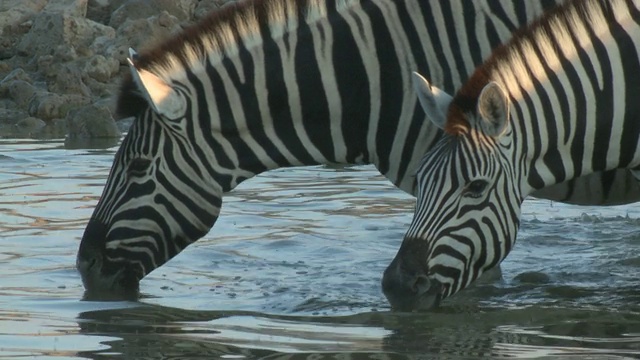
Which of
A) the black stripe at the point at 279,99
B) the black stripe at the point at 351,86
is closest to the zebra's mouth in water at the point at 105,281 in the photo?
the black stripe at the point at 279,99

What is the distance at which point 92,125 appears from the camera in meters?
17.5

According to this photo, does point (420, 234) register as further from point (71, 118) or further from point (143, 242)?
point (71, 118)

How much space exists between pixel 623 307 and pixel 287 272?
2.50m

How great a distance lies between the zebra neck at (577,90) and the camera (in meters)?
7.74

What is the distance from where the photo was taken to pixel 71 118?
58.5 feet

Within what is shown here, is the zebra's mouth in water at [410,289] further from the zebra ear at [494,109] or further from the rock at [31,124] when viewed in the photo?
the rock at [31,124]

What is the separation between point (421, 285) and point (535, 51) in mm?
1484

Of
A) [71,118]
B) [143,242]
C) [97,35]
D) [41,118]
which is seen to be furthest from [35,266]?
[97,35]

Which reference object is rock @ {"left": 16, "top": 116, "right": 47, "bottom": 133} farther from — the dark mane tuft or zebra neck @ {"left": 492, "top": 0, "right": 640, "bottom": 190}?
zebra neck @ {"left": 492, "top": 0, "right": 640, "bottom": 190}

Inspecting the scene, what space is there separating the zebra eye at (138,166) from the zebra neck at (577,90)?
2337mm

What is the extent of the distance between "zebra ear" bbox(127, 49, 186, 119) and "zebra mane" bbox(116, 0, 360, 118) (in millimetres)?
179

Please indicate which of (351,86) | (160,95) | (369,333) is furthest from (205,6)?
(369,333)

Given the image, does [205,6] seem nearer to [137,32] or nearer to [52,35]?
[137,32]

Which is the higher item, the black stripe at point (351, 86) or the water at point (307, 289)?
the black stripe at point (351, 86)
